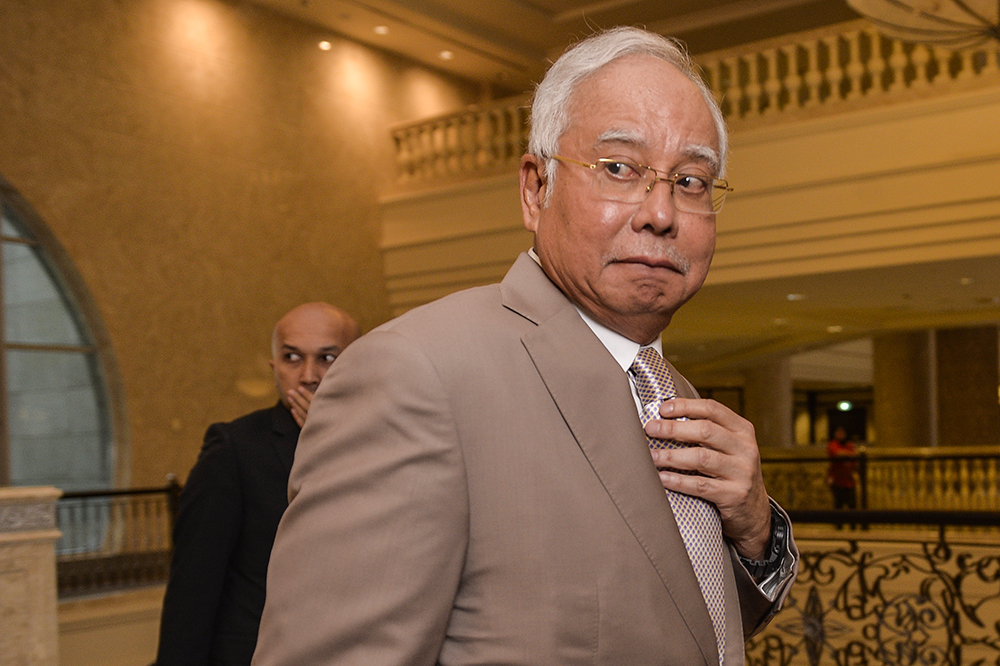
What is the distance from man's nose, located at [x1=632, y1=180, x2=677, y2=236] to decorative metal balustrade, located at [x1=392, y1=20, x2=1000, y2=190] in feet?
21.8

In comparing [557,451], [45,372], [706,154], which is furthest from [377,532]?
[45,372]

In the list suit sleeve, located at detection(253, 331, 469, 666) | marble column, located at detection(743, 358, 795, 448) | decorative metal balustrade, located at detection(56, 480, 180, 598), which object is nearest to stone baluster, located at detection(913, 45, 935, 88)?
decorative metal balustrade, located at detection(56, 480, 180, 598)

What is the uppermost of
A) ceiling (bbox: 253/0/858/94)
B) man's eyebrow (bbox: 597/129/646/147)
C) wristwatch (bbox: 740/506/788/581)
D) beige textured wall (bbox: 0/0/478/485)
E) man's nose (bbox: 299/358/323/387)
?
ceiling (bbox: 253/0/858/94)

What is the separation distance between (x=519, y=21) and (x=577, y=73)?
13.3 metres

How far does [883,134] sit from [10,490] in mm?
8549

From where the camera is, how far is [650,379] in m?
1.44

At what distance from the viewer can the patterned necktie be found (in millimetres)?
1372

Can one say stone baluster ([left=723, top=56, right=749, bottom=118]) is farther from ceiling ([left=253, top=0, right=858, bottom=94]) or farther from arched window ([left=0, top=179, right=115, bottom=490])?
arched window ([left=0, top=179, right=115, bottom=490])

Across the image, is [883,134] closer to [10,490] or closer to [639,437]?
[10,490]

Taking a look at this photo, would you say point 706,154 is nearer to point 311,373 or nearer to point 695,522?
point 695,522

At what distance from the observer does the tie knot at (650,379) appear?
4.66 feet

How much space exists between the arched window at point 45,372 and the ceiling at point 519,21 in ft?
15.8

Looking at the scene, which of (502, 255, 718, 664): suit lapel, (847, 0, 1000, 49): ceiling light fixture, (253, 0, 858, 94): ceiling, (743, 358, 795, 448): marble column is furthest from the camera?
(743, 358, 795, 448): marble column

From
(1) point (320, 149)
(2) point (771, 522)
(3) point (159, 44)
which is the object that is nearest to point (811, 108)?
(1) point (320, 149)
